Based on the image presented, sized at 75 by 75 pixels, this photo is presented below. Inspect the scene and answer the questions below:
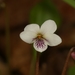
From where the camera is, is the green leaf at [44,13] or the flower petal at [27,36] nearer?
the flower petal at [27,36]

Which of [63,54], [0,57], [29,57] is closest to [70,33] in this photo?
[63,54]

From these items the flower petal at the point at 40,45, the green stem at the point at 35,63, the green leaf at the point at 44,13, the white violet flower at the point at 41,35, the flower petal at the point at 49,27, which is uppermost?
the flower petal at the point at 49,27

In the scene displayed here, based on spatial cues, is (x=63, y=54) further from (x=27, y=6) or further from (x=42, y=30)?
(x=42, y=30)

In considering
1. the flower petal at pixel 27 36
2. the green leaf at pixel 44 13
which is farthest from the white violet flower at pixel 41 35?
the green leaf at pixel 44 13

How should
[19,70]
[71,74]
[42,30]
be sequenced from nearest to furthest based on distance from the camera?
[42,30]
[71,74]
[19,70]

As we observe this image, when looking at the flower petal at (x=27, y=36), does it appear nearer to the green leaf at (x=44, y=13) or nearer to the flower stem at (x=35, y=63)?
the flower stem at (x=35, y=63)

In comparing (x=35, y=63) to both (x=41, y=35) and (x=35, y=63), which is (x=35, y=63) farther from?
(x=41, y=35)

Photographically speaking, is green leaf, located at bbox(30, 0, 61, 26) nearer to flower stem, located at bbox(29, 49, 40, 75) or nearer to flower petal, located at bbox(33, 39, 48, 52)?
flower stem, located at bbox(29, 49, 40, 75)
